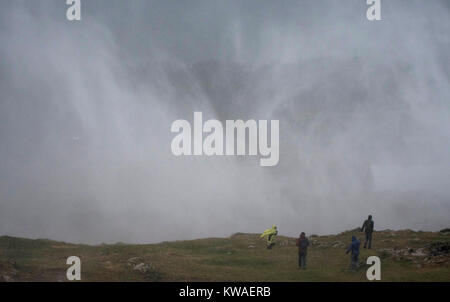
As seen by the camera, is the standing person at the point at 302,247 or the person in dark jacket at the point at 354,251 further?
the standing person at the point at 302,247

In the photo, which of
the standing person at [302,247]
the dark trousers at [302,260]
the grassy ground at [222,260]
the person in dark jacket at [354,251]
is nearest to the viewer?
the grassy ground at [222,260]

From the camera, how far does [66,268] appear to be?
3891 cm

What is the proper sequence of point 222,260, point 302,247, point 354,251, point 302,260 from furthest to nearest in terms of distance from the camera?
point 222,260
point 302,260
point 302,247
point 354,251

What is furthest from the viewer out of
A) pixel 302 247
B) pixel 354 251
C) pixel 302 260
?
pixel 302 260

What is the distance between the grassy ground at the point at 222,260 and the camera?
36.3 metres

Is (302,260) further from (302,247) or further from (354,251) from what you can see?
(354,251)

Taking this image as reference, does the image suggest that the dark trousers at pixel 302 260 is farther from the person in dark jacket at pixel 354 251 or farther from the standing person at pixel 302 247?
the person in dark jacket at pixel 354 251

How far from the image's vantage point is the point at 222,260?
147ft

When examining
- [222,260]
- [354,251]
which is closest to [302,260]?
[354,251]

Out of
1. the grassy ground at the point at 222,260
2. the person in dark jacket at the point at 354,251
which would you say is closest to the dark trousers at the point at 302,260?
the grassy ground at the point at 222,260
